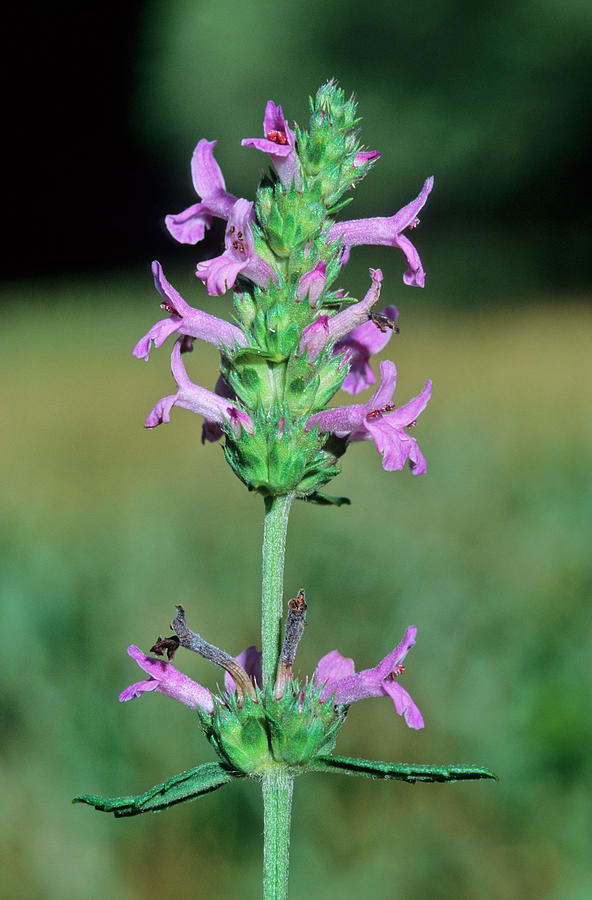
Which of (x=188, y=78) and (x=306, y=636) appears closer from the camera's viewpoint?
(x=306, y=636)

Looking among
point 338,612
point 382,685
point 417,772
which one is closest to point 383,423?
point 382,685

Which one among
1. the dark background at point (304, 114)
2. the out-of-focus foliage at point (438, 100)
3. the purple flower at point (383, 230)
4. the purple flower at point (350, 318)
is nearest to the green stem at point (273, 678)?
the purple flower at point (350, 318)

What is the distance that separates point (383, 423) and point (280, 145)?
44cm

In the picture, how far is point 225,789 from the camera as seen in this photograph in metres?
3.45

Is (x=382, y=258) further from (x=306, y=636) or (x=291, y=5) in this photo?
(x=306, y=636)

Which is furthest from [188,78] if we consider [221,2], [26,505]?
[26,505]

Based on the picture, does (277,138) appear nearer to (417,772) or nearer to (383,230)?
(383,230)

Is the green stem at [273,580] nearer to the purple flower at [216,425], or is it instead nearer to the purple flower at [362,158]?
the purple flower at [216,425]

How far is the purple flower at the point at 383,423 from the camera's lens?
4.57 feet

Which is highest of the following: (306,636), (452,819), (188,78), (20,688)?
(188,78)

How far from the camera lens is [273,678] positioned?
1.43 meters

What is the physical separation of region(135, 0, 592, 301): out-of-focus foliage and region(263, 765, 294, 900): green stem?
16205mm

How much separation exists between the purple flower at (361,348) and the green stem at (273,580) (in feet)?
0.84

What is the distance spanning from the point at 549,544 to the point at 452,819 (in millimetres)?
2068
